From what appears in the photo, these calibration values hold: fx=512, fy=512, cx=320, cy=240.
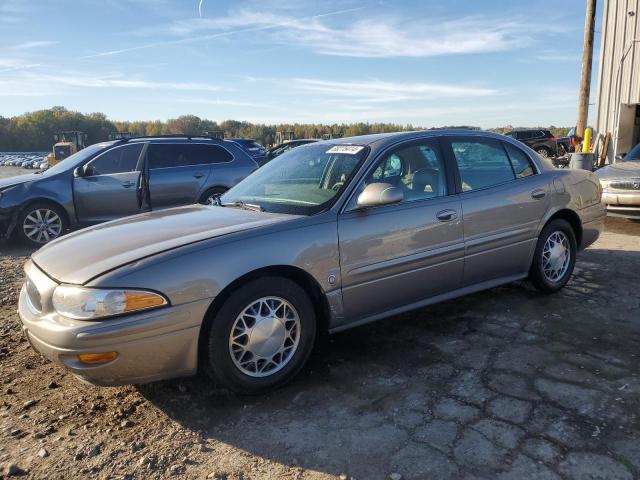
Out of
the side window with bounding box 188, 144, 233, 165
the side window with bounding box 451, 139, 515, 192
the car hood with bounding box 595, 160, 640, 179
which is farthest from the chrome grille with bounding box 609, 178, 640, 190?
the side window with bounding box 188, 144, 233, 165

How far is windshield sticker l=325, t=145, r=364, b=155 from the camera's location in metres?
3.80

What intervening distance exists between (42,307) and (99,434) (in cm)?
76

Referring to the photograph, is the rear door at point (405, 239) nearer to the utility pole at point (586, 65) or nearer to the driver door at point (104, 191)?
the driver door at point (104, 191)

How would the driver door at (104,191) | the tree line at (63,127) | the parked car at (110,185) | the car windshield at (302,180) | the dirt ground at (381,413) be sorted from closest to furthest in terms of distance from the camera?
the dirt ground at (381,413) < the car windshield at (302,180) < the parked car at (110,185) < the driver door at (104,191) < the tree line at (63,127)

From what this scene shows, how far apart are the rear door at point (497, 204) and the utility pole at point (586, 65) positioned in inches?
520

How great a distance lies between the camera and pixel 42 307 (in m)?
2.83

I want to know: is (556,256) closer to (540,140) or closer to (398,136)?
(398,136)

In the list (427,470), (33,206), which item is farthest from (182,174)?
(427,470)

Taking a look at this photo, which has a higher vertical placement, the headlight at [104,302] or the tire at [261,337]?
the headlight at [104,302]

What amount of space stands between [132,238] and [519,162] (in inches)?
130

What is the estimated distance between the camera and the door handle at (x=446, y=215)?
377cm

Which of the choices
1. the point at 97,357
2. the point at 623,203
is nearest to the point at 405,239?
the point at 97,357

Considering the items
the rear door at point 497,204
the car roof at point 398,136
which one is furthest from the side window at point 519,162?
the car roof at point 398,136

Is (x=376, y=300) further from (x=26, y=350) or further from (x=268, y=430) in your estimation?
(x=26, y=350)
